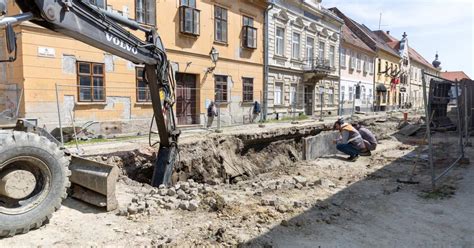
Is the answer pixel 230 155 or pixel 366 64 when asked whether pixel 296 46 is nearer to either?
pixel 230 155

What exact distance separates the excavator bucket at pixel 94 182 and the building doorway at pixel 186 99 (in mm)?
10249

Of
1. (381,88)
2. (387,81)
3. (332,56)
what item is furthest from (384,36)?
(332,56)

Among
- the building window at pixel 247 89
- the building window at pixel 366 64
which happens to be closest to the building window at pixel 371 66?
the building window at pixel 366 64

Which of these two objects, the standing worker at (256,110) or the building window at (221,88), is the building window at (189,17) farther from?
the standing worker at (256,110)

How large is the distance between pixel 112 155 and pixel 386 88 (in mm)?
39701

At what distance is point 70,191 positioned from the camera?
5.57 m

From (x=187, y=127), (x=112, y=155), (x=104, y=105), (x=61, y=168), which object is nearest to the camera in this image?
(x=61, y=168)

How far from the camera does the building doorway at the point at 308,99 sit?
25.5 m

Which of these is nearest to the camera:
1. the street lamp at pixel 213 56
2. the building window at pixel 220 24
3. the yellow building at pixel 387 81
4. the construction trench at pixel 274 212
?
the construction trench at pixel 274 212

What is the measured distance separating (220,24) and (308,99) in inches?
427

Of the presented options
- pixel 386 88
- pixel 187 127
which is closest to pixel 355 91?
pixel 386 88

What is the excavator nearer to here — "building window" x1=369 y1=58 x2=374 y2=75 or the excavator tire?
the excavator tire

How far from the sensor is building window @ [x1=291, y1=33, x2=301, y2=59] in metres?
23.6

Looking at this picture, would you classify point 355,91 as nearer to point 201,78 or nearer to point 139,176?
point 201,78
